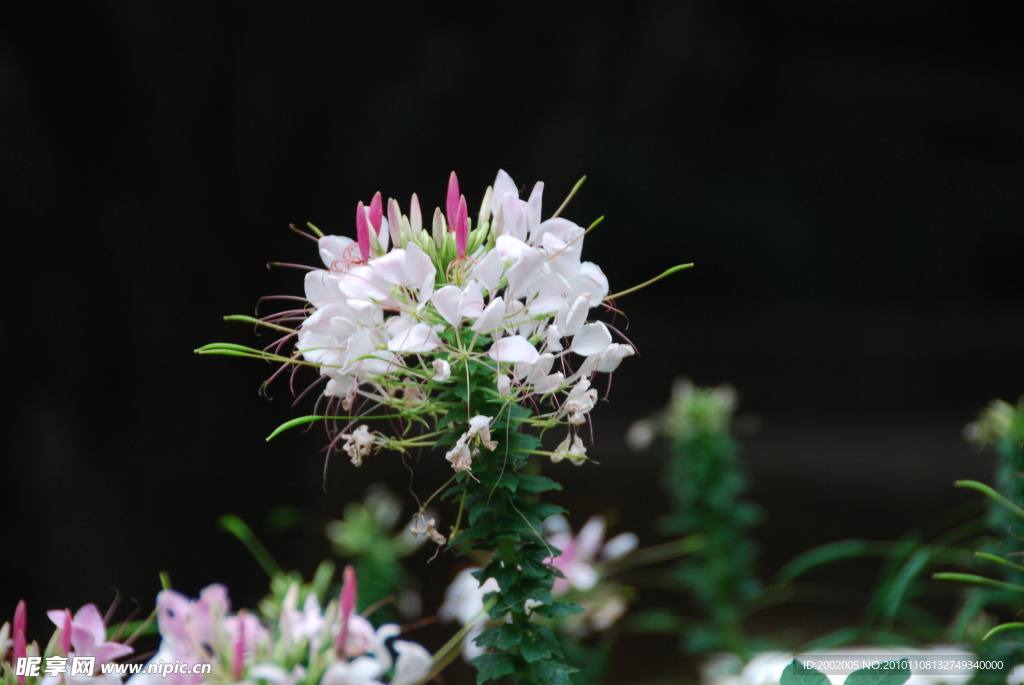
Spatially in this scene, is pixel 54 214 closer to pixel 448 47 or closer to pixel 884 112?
pixel 448 47

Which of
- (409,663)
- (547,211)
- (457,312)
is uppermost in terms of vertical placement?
(547,211)

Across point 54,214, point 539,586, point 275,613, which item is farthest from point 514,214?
point 54,214

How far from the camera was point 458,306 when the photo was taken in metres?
0.36

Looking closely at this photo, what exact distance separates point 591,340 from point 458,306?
3.7 inches

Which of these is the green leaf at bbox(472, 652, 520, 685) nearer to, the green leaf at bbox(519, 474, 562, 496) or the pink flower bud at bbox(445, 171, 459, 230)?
the green leaf at bbox(519, 474, 562, 496)

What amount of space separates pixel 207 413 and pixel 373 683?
97 cm

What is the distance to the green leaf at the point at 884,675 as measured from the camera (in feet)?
1.25

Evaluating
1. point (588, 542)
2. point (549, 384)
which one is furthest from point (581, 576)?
point (549, 384)

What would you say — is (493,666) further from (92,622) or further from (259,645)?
(92,622)

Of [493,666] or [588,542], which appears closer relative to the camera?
[493,666]

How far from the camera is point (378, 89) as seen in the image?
1.30 metres

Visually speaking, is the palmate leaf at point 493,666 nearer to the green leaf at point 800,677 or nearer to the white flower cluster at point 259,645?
the white flower cluster at point 259,645

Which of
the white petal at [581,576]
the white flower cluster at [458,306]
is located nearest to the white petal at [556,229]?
the white flower cluster at [458,306]

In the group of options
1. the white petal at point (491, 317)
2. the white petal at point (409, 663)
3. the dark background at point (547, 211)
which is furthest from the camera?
the dark background at point (547, 211)
